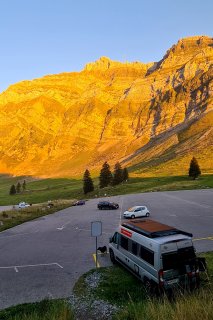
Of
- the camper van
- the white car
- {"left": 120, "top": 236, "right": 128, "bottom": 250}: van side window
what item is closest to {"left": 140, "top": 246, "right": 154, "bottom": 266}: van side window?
the camper van

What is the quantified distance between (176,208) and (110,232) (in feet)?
55.1

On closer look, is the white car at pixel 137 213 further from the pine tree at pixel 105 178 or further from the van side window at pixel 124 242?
the pine tree at pixel 105 178

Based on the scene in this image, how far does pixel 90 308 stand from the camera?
38.4 ft

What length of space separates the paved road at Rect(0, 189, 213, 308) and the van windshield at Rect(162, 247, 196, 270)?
429 centimetres

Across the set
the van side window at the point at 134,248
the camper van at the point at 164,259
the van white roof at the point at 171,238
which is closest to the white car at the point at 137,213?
the van side window at the point at 134,248

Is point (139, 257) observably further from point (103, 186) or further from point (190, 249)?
point (103, 186)

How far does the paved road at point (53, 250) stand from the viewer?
46.9ft

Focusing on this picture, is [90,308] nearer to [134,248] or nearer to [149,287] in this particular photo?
[149,287]

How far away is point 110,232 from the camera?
2644 cm

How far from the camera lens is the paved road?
46.9ft

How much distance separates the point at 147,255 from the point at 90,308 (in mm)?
2923

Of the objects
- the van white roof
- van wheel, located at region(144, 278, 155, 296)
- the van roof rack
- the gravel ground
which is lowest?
the gravel ground

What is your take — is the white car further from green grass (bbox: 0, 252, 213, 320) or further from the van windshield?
the van windshield

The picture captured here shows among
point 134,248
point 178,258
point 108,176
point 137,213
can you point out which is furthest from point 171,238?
point 108,176
